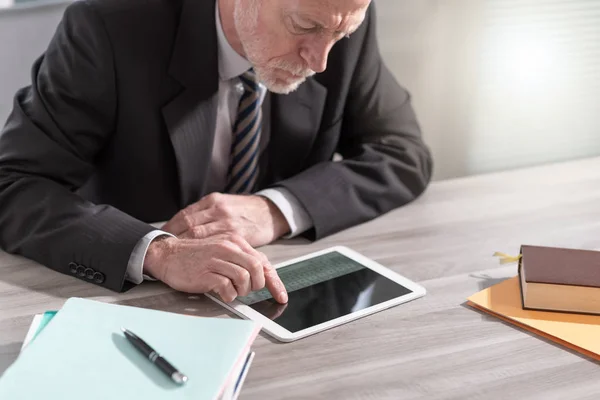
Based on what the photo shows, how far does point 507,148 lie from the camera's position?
2561 millimetres

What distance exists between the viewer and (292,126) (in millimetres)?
1847

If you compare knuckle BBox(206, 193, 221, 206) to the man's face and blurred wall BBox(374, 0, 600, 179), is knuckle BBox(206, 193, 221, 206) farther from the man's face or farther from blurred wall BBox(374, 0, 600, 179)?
blurred wall BBox(374, 0, 600, 179)

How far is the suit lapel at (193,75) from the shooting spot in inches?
65.9

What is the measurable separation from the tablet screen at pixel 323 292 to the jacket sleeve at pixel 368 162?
0.51 ft

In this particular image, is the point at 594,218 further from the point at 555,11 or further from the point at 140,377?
the point at 140,377

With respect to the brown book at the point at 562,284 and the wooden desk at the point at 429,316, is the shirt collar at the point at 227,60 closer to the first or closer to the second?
the wooden desk at the point at 429,316

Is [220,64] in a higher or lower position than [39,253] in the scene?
higher

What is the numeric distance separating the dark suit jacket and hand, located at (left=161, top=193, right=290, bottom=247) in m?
0.08

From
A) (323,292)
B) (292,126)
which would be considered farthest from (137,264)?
(292,126)

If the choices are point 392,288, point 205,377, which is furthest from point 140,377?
point 392,288

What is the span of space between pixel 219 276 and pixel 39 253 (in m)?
0.37

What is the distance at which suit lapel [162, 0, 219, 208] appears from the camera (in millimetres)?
1673

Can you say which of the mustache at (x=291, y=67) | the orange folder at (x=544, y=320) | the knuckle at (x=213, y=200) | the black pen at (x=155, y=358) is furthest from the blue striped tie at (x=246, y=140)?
the black pen at (x=155, y=358)

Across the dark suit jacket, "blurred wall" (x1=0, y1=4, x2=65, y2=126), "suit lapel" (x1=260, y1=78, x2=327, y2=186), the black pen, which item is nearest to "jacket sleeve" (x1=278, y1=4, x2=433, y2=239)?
the dark suit jacket
